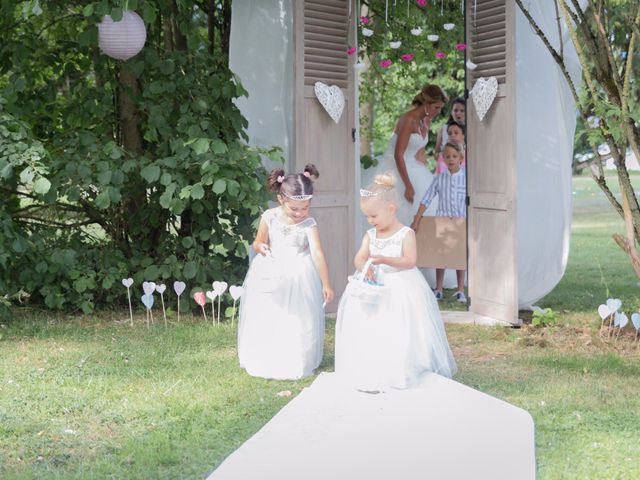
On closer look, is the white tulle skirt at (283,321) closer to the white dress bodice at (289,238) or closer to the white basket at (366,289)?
the white dress bodice at (289,238)

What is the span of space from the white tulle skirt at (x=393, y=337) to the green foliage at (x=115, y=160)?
77.5 inches

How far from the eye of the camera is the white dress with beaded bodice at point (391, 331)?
5500 mm

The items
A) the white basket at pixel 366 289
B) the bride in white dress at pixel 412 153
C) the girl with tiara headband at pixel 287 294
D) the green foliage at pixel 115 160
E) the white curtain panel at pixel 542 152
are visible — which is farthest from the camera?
the bride in white dress at pixel 412 153

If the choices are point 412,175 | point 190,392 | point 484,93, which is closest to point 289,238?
point 190,392

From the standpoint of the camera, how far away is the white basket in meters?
5.46

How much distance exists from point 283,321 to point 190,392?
746 millimetres

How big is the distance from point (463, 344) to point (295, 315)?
5.07ft

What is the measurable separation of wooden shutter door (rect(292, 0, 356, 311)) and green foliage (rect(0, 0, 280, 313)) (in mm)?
422

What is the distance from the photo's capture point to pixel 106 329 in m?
7.37

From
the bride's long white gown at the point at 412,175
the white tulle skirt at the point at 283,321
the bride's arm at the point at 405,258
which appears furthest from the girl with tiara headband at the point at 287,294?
the bride's long white gown at the point at 412,175

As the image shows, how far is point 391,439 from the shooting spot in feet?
15.0

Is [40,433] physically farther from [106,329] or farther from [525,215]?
[525,215]

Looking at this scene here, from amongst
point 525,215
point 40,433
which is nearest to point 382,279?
point 40,433

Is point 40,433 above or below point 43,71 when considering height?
below
